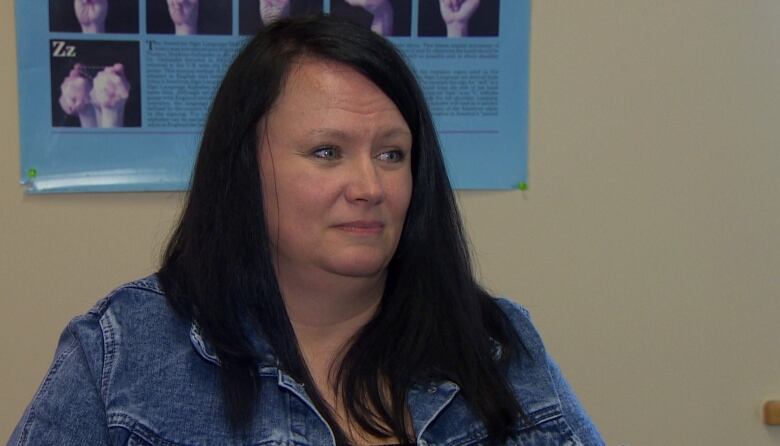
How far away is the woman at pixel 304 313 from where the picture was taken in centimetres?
121

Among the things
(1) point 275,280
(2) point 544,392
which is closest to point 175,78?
(1) point 275,280

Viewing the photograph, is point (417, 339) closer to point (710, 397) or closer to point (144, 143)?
point (144, 143)

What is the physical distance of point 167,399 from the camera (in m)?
1.21

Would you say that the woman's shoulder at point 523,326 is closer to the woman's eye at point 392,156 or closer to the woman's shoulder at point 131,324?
the woman's eye at point 392,156

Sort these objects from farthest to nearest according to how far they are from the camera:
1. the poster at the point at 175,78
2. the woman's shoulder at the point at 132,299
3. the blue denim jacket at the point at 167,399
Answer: the poster at the point at 175,78 < the woman's shoulder at the point at 132,299 < the blue denim jacket at the point at 167,399

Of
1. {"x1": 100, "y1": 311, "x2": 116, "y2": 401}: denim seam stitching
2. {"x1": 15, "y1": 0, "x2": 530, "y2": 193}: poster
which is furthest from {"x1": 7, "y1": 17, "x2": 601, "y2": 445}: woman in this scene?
{"x1": 15, "y1": 0, "x2": 530, "y2": 193}: poster

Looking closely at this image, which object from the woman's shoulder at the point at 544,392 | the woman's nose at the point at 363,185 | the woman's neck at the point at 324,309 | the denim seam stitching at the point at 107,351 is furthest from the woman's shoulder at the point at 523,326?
the denim seam stitching at the point at 107,351

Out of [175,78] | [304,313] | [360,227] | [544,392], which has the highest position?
[175,78]

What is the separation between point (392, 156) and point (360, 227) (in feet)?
0.41

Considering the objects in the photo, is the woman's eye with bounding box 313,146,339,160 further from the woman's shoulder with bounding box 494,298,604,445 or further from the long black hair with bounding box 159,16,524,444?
the woman's shoulder with bounding box 494,298,604,445

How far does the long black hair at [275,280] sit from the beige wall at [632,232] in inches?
21.0

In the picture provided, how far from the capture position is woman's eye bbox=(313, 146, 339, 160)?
4.12ft

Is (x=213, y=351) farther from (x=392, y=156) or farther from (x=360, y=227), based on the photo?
(x=392, y=156)

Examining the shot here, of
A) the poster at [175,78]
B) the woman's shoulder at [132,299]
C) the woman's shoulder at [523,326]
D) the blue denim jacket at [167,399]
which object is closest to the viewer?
the blue denim jacket at [167,399]
